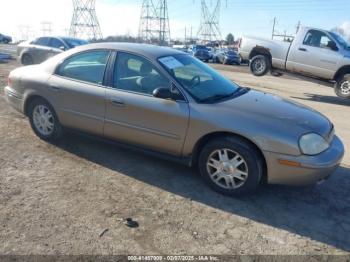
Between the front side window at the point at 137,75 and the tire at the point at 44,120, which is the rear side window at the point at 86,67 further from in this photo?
the tire at the point at 44,120

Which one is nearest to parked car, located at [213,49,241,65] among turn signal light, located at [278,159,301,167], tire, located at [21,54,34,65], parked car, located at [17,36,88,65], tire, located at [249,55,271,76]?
parked car, located at [17,36,88,65]

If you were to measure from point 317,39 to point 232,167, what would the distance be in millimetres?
9072

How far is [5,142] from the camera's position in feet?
17.5

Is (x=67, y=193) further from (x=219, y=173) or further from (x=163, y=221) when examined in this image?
(x=219, y=173)

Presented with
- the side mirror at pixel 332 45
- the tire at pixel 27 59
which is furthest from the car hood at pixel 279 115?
the tire at pixel 27 59

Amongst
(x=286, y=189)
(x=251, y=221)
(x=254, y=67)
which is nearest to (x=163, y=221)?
(x=251, y=221)

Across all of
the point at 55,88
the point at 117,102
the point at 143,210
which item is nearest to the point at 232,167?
A: the point at 143,210

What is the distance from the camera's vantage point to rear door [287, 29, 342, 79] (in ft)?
36.8

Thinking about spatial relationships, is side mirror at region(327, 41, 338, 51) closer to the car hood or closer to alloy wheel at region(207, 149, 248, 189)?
the car hood

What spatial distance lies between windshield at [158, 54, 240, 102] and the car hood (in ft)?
0.79

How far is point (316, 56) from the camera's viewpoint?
1140 centimetres

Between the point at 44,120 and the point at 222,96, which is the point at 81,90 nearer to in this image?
the point at 44,120

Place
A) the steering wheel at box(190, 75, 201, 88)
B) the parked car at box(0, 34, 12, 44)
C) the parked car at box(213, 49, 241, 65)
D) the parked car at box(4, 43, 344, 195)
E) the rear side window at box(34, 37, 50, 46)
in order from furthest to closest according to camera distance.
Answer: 1. the parked car at box(0, 34, 12, 44)
2. the parked car at box(213, 49, 241, 65)
3. the rear side window at box(34, 37, 50, 46)
4. the steering wheel at box(190, 75, 201, 88)
5. the parked car at box(4, 43, 344, 195)

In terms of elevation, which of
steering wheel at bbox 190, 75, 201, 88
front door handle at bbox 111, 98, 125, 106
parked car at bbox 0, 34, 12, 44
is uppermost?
steering wheel at bbox 190, 75, 201, 88
